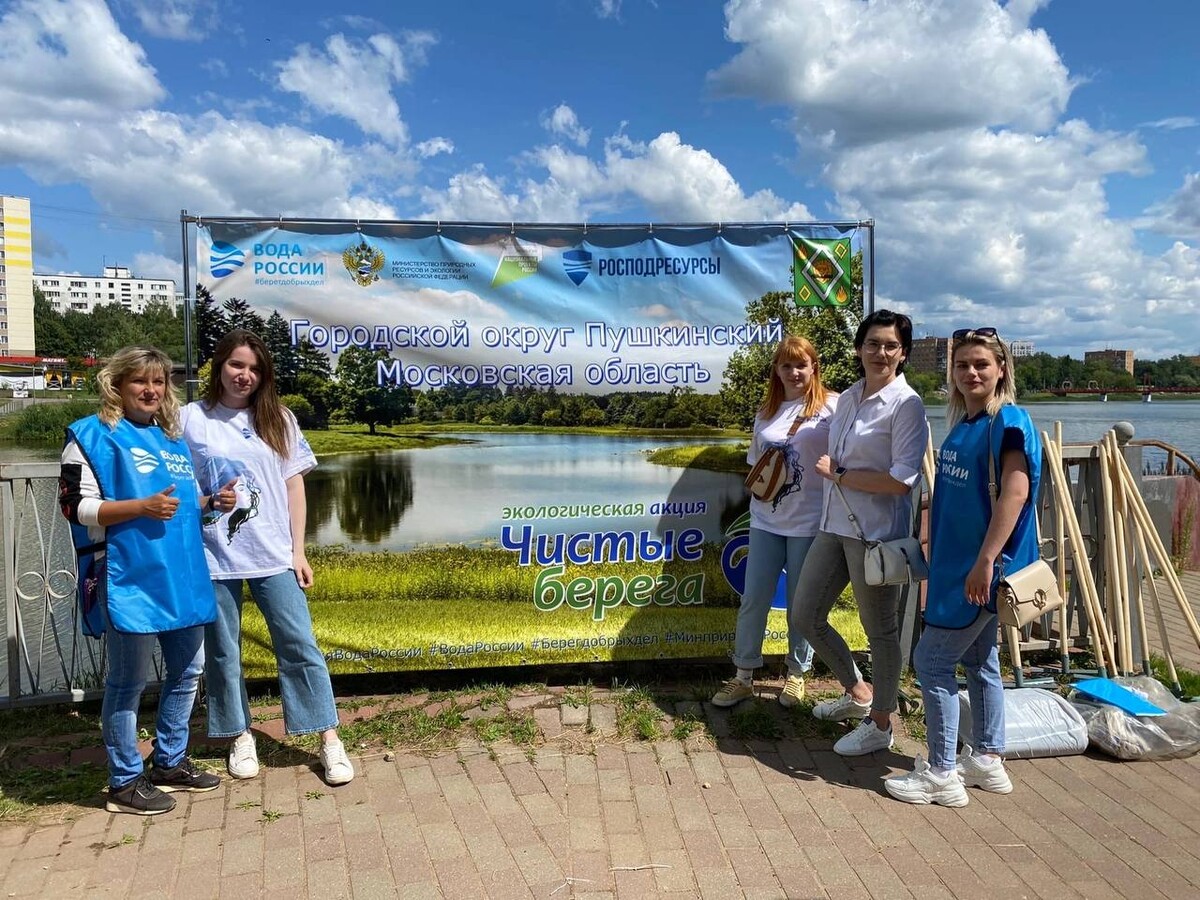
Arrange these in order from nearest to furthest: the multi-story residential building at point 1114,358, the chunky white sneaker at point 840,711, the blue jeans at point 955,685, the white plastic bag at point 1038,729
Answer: the blue jeans at point 955,685 < the white plastic bag at point 1038,729 < the chunky white sneaker at point 840,711 < the multi-story residential building at point 1114,358

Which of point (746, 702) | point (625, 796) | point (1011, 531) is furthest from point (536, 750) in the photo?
point (1011, 531)

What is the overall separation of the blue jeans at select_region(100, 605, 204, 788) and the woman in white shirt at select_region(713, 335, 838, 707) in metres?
2.35

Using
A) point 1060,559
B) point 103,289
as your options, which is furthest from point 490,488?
point 103,289

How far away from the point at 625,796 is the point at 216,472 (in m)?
2.05

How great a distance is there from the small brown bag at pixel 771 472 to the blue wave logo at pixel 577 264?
1378 millimetres

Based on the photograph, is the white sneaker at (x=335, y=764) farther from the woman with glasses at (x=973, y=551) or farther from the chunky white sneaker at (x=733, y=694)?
the woman with glasses at (x=973, y=551)

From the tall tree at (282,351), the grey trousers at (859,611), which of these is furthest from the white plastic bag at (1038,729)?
the tall tree at (282,351)

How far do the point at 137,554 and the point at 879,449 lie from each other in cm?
281

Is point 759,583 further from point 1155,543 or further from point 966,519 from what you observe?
point 1155,543

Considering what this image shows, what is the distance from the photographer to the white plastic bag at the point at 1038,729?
134 inches

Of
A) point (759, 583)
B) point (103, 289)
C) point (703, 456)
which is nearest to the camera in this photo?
point (759, 583)

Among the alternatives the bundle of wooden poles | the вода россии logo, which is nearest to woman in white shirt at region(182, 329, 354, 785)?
the вода россии logo

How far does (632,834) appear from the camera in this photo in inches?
110

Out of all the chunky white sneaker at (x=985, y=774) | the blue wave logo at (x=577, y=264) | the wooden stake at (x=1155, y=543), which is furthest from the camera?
the blue wave logo at (x=577, y=264)
